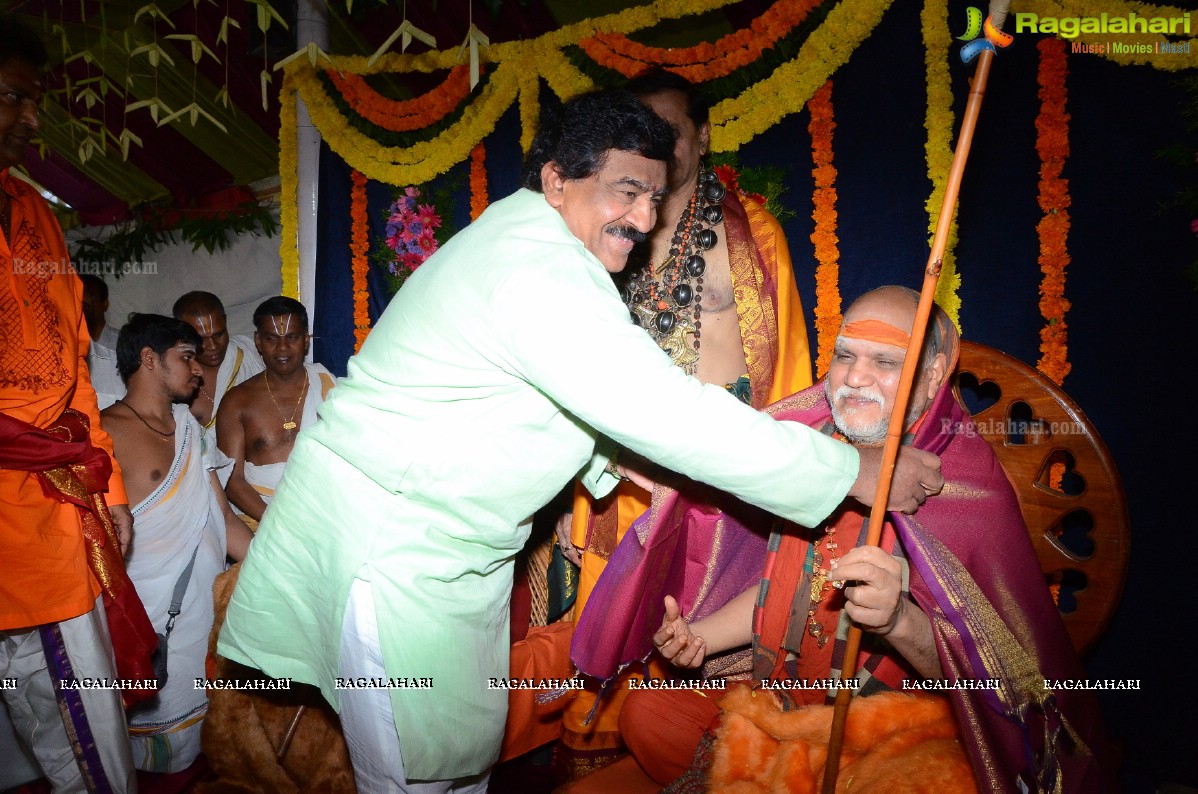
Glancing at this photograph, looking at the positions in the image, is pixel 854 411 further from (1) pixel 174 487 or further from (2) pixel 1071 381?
(1) pixel 174 487

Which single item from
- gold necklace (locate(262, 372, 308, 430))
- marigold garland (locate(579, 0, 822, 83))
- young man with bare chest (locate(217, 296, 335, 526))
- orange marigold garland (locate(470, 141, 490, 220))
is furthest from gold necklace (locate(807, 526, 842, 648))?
orange marigold garland (locate(470, 141, 490, 220))

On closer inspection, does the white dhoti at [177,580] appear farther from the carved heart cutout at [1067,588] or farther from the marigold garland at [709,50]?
the carved heart cutout at [1067,588]

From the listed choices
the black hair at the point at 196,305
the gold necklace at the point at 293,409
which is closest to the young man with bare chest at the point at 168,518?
the gold necklace at the point at 293,409

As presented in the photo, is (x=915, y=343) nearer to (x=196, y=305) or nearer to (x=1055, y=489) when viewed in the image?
(x=1055, y=489)

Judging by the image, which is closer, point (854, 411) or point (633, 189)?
point (633, 189)

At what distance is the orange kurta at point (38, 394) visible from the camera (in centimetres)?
235

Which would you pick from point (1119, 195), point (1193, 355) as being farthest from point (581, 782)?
point (1119, 195)

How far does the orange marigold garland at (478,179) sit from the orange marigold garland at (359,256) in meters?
0.94

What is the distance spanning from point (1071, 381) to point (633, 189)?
8.48ft

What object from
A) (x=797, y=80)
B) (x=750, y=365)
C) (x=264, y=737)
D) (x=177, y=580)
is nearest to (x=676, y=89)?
(x=750, y=365)

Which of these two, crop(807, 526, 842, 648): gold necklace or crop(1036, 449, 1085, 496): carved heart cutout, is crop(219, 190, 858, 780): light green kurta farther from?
crop(1036, 449, 1085, 496): carved heart cutout

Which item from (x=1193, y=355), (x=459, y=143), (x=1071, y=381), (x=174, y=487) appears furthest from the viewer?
(x=459, y=143)

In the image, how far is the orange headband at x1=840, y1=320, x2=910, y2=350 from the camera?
201 centimetres

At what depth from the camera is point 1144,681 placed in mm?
3102
